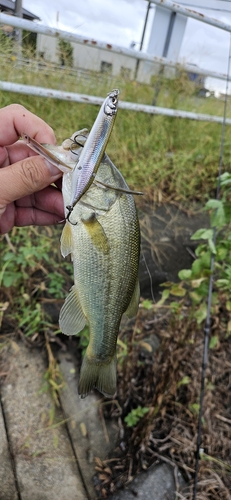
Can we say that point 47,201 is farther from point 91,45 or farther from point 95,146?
point 91,45

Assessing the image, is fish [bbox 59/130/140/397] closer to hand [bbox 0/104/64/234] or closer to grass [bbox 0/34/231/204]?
hand [bbox 0/104/64/234]

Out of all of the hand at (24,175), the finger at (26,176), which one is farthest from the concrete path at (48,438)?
the finger at (26,176)

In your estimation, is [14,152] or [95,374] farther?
[14,152]

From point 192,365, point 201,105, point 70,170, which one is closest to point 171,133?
point 201,105

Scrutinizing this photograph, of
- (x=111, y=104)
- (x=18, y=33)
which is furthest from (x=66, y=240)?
(x=18, y=33)

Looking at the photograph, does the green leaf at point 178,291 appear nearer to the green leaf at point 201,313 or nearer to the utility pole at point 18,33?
the green leaf at point 201,313

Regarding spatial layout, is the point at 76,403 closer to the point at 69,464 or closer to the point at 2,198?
the point at 69,464

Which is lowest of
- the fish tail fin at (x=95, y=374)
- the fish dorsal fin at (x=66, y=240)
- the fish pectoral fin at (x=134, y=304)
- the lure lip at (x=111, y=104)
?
the fish tail fin at (x=95, y=374)
